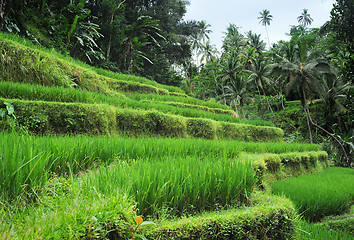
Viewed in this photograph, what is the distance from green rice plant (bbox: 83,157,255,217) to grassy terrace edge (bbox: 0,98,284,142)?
6.67ft

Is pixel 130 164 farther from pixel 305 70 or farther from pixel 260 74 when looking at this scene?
pixel 260 74

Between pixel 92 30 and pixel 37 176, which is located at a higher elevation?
pixel 92 30

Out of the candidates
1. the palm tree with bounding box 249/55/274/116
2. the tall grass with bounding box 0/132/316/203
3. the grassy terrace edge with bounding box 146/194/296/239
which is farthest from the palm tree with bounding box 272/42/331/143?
the grassy terrace edge with bounding box 146/194/296/239

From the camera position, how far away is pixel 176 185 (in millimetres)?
1581

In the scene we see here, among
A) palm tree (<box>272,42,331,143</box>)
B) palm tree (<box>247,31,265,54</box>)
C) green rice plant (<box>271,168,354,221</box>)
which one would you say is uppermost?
palm tree (<box>247,31,265,54</box>)

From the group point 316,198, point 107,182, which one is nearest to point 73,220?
point 107,182

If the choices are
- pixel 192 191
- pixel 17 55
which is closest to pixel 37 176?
pixel 192 191

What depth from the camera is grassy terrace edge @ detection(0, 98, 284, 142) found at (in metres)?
3.10

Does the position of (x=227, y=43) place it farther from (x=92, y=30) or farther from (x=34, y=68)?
(x=34, y=68)

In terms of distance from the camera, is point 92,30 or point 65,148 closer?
point 65,148

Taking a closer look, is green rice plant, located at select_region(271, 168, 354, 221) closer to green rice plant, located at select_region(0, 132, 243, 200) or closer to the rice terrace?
the rice terrace

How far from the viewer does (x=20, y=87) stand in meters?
3.50

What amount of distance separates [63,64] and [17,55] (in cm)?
109

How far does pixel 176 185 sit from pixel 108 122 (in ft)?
9.11
